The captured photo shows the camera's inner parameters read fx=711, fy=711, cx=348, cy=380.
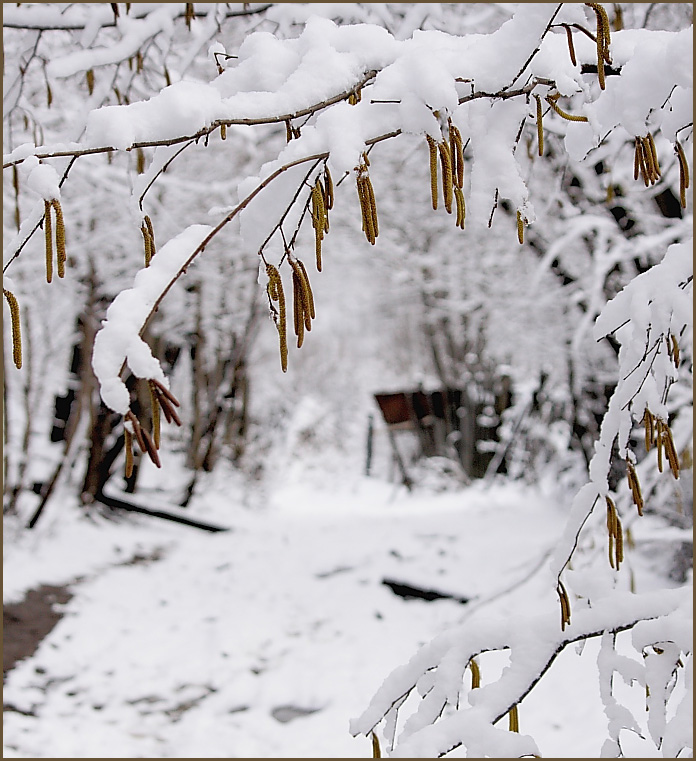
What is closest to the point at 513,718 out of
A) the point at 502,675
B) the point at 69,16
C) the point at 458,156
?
the point at 502,675

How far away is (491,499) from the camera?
322 inches

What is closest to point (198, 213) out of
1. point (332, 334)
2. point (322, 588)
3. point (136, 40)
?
point (322, 588)

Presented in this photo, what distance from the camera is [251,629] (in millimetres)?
4434

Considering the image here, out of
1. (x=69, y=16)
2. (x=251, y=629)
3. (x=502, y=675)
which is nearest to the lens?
(x=502, y=675)

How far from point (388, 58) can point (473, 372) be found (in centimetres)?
961

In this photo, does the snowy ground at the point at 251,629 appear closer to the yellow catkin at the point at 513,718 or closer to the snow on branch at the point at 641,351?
the yellow catkin at the point at 513,718

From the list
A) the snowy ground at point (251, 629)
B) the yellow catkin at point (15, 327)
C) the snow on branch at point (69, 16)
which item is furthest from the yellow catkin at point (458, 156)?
the snowy ground at point (251, 629)

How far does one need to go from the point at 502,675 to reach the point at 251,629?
351 centimetres

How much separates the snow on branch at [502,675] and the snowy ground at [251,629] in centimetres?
187

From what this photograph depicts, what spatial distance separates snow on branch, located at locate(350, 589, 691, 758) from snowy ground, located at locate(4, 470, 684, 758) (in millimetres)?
1868

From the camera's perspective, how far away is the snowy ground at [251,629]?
10.1 ft

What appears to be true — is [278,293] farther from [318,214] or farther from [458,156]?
[458,156]

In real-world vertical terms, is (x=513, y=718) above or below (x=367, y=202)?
below

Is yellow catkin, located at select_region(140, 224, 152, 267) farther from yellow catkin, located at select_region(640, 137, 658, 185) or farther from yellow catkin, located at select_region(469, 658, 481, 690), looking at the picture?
yellow catkin, located at select_region(469, 658, 481, 690)
